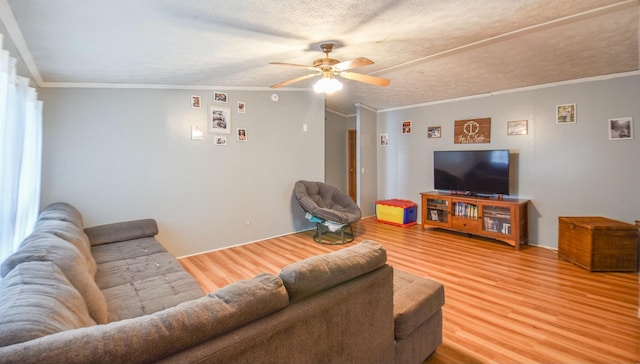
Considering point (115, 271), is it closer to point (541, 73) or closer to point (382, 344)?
point (382, 344)

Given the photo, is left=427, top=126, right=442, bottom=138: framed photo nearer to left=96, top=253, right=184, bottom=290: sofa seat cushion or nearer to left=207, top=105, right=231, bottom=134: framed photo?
left=207, top=105, right=231, bottom=134: framed photo

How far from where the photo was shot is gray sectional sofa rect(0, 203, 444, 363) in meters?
0.92

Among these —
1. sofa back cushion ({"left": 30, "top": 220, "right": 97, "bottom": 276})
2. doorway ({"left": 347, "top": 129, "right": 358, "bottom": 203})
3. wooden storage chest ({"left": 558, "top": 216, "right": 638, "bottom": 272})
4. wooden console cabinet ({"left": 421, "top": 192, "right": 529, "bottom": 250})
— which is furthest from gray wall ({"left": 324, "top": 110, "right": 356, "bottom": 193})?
sofa back cushion ({"left": 30, "top": 220, "right": 97, "bottom": 276})

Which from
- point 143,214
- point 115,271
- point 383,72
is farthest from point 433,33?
point 143,214

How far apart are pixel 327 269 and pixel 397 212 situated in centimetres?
458

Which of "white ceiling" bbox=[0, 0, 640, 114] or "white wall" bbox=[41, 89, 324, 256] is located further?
"white wall" bbox=[41, 89, 324, 256]

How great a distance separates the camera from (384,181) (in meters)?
6.58

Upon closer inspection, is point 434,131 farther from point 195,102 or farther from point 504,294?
point 195,102

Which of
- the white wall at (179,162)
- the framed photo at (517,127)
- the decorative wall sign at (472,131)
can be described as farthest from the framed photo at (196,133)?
the framed photo at (517,127)

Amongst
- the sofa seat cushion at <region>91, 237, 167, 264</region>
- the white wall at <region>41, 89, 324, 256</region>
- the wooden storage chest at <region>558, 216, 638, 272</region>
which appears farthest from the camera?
the white wall at <region>41, 89, 324, 256</region>

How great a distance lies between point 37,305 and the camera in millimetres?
1116

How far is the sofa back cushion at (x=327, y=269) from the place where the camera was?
52.5 inches

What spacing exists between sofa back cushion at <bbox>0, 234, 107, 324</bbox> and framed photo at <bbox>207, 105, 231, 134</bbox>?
2.76 meters

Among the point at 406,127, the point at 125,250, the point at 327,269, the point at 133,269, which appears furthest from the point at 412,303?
the point at 406,127
